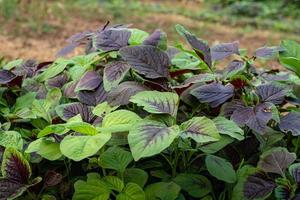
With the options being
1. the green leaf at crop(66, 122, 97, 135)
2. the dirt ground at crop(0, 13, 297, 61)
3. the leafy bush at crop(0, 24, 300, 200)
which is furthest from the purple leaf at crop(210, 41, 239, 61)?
the dirt ground at crop(0, 13, 297, 61)

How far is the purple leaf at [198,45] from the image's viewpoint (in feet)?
4.10

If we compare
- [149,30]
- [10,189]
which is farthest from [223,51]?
[149,30]

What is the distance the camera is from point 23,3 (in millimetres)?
6477

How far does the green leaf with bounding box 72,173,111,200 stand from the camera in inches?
41.8

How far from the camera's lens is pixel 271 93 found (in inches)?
47.8

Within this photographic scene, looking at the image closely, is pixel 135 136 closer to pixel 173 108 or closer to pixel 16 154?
pixel 173 108

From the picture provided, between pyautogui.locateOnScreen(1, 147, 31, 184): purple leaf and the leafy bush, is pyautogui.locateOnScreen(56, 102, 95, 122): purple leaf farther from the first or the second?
pyautogui.locateOnScreen(1, 147, 31, 184): purple leaf

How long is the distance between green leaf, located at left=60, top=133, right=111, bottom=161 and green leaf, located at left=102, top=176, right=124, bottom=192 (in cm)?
11

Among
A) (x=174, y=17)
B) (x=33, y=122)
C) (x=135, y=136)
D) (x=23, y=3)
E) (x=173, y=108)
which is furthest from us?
(x=174, y=17)

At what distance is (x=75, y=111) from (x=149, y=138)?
0.94 feet

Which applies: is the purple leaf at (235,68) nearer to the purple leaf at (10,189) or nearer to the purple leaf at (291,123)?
the purple leaf at (291,123)

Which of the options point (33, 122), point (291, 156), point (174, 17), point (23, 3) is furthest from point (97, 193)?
point (174, 17)

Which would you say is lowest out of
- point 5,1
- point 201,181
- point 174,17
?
point 174,17

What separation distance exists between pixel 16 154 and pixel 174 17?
6358 mm
